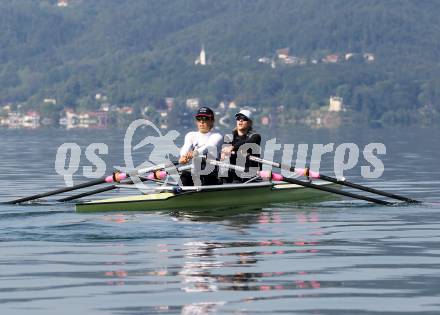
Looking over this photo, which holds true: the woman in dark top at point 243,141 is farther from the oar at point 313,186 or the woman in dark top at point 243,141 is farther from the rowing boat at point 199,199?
the rowing boat at point 199,199

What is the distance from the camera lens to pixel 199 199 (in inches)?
1082

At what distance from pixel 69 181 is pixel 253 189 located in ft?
41.3

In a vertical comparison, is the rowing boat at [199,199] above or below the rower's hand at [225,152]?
below

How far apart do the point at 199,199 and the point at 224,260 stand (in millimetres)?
7962

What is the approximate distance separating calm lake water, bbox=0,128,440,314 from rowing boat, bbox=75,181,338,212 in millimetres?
394

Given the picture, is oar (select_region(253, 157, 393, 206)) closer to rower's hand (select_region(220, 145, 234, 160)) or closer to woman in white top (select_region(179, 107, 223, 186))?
rower's hand (select_region(220, 145, 234, 160))

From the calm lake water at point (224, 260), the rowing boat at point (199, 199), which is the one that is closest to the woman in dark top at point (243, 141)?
the rowing boat at point (199, 199)

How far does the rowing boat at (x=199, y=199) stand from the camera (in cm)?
2661

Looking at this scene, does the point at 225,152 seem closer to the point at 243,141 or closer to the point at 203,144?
the point at 203,144

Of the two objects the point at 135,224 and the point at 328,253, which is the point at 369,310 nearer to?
the point at 328,253

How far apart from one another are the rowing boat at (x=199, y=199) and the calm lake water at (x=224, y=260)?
0.39 meters

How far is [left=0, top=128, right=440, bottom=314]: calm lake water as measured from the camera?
16.2 m

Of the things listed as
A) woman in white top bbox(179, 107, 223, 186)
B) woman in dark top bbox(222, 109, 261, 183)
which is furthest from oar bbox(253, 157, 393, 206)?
woman in white top bbox(179, 107, 223, 186)

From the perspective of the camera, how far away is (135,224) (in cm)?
2436
